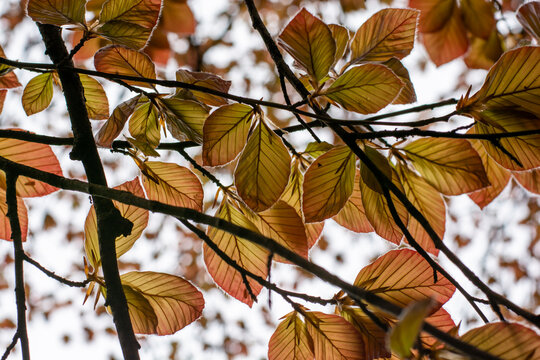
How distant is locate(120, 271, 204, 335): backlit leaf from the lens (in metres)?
0.50

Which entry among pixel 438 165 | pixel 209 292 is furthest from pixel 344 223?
pixel 209 292

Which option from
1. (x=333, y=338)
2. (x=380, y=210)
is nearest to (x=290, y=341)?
(x=333, y=338)

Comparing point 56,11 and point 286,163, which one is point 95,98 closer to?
point 56,11

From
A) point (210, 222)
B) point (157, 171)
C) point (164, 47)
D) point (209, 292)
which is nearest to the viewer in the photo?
point (210, 222)

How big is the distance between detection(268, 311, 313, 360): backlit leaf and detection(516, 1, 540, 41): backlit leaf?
0.44 meters

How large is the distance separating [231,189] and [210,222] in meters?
0.20

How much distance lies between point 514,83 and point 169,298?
44 centimetres

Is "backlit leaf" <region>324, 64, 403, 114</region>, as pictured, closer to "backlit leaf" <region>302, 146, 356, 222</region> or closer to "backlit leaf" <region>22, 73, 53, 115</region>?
"backlit leaf" <region>302, 146, 356, 222</region>

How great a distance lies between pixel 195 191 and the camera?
0.55 m

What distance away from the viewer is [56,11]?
0.45 metres

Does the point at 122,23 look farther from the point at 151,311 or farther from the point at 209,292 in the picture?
the point at 209,292

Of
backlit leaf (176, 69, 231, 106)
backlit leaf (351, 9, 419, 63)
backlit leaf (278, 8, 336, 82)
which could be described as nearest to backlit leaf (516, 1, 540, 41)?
backlit leaf (351, 9, 419, 63)

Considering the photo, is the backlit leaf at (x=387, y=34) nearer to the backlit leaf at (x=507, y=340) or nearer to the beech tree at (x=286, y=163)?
the beech tree at (x=286, y=163)

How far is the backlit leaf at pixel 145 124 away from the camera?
19.7 inches
